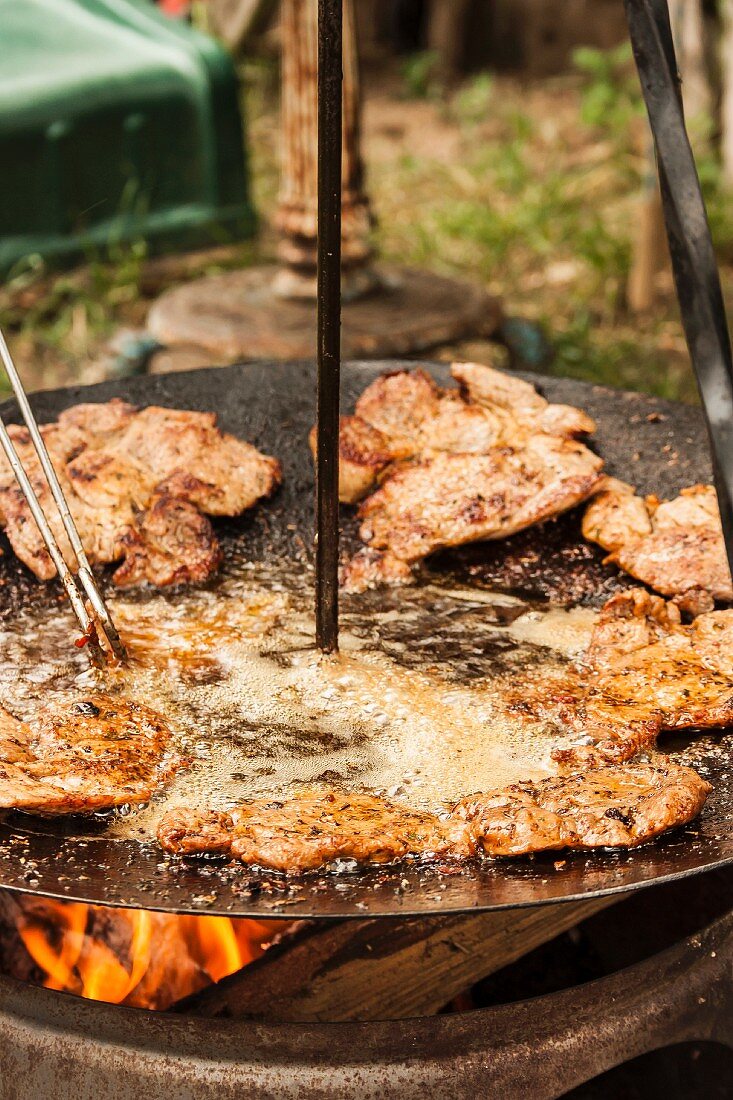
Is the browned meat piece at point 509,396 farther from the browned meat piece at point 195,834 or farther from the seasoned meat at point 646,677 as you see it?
the browned meat piece at point 195,834

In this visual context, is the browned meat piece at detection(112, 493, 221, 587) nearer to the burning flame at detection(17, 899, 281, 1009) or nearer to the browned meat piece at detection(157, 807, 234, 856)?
the burning flame at detection(17, 899, 281, 1009)

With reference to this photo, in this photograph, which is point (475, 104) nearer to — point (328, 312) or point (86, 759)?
point (328, 312)

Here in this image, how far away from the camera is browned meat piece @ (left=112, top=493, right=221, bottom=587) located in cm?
218

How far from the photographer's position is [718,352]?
46.5 inches

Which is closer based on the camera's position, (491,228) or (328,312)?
(328,312)

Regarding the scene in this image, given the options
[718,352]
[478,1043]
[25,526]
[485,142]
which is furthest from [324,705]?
[485,142]

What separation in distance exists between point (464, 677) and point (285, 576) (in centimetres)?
50

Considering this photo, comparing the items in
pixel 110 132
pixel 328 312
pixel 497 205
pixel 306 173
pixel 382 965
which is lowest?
pixel 497 205

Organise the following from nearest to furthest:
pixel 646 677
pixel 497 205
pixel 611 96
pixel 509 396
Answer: pixel 646 677 → pixel 509 396 → pixel 497 205 → pixel 611 96

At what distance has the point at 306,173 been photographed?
14.2 ft

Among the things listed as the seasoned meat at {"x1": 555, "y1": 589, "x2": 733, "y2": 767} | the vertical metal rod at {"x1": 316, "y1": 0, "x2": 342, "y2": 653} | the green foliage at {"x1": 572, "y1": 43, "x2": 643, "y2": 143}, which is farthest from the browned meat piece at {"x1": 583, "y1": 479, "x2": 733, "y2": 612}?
the green foliage at {"x1": 572, "y1": 43, "x2": 643, "y2": 143}

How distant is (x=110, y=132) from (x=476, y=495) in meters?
3.73

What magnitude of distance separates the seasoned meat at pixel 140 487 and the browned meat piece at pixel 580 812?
0.91 m

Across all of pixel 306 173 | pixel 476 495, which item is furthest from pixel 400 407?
pixel 306 173
